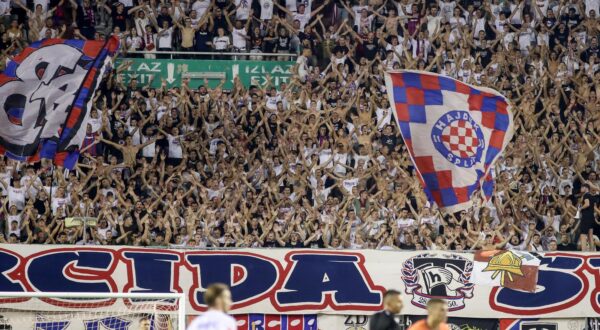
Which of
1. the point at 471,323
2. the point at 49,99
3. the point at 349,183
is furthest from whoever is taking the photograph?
the point at 349,183

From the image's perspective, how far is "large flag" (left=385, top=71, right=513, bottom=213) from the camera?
18.5m

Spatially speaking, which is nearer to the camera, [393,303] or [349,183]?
[393,303]

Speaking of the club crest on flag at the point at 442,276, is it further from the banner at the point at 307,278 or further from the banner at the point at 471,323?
the banner at the point at 471,323

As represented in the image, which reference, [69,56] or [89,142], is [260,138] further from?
[69,56]

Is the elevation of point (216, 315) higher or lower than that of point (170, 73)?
lower

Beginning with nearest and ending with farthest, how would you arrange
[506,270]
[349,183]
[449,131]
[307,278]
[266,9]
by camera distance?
1. [449,131]
2. [307,278]
3. [506,270]
4. [349,183]
5. [266,9]

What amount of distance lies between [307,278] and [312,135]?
168 inches

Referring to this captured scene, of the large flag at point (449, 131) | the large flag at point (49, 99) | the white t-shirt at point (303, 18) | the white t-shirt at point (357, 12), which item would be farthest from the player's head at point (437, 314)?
the white t-shirt at point (303, 18)

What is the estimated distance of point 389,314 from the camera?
44.4ft

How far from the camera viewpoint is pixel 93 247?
22375mm

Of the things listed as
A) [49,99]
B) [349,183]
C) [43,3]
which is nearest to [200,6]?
[43,3]

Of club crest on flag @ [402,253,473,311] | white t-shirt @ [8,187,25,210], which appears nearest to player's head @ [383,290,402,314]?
club crest on flag @ [402,253,473,311]

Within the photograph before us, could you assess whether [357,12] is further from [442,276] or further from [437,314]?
[437,314]

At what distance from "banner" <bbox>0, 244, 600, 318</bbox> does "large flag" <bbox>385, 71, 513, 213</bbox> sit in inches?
158
